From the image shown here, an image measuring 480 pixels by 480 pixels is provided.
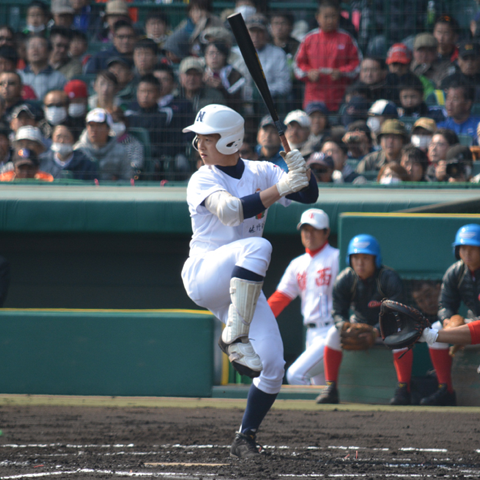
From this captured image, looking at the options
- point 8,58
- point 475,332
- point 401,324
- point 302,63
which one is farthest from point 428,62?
point 401,324

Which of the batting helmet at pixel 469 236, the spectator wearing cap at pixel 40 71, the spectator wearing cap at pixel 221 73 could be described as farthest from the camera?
the spectator wearing cap at pixel 40 71

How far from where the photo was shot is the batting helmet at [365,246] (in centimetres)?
582

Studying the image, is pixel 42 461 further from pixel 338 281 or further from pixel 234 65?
pixel 234 65

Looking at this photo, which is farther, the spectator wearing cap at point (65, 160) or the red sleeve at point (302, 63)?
the red sleeve at point (302, 63)

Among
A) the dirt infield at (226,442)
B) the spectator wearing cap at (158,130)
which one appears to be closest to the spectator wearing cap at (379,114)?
the spectator wearing cap at (158,130)

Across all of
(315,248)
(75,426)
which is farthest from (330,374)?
(75,426)

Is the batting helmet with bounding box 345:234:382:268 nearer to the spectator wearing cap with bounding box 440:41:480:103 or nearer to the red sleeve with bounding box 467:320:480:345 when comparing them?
the red sleeve with bounding box 467:320:480:345

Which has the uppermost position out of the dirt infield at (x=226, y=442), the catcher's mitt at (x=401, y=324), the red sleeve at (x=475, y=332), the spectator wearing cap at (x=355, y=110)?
the spectator wearing cap at (x=355, y=110)

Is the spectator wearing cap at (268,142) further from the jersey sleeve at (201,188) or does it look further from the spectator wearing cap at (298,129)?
the jersey sleeve at (201,188)

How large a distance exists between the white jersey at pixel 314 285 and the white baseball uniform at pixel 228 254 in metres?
2.47

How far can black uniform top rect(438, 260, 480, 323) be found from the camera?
559 centimetres

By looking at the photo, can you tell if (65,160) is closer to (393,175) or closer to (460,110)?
(393,175)

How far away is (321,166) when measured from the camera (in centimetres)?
706

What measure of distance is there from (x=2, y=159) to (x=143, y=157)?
1.51 metres
